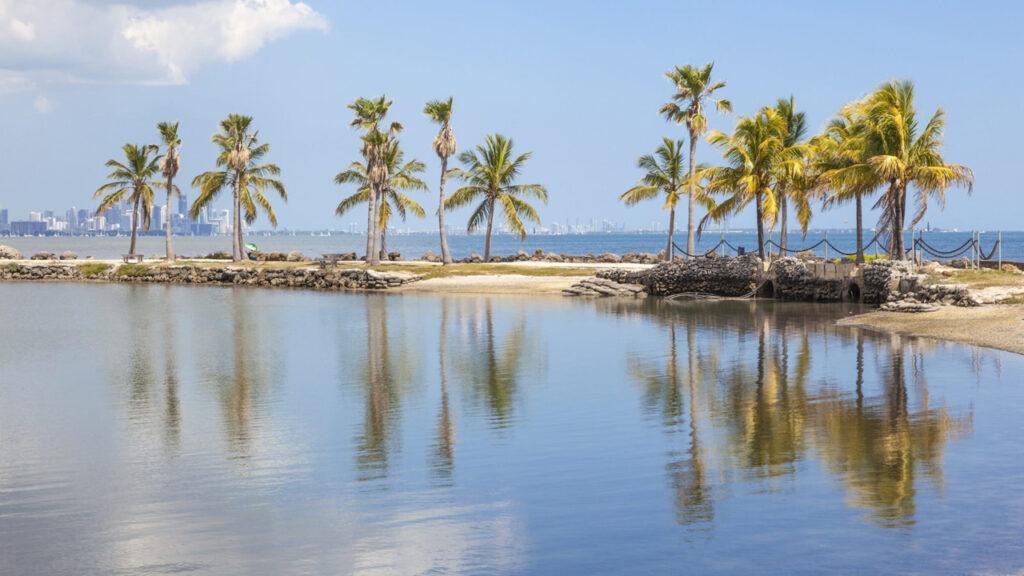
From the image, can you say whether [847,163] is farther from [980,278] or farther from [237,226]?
[237,226]

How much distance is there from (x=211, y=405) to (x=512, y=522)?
961 centimetres

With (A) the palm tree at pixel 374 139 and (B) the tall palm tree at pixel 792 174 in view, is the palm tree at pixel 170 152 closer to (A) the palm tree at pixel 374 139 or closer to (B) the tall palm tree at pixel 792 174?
(A) the palm tree at pixel 374 139

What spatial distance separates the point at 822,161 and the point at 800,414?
3021cm

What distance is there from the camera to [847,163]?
1727 inches

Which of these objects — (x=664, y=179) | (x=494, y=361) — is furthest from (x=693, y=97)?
(x=494, y=361)

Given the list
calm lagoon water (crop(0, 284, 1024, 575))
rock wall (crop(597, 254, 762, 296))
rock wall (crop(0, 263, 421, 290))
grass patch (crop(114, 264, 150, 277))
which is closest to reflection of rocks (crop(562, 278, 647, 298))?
rock wall (crop(597, 254, 762, 296))

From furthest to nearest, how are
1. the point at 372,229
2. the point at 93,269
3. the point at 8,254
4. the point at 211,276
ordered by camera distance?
the point at 8,254 < the point at 93,269 < the point at 211,276 < the point at 372,229

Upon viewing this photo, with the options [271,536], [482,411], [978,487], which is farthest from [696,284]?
[271,536]

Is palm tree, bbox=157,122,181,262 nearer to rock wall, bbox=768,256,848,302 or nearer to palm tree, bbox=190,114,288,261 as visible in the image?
palm tree, bbox=190,114,288,261

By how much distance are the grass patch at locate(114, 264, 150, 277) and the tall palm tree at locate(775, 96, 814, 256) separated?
1611 inches

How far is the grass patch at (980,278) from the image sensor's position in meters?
35.4

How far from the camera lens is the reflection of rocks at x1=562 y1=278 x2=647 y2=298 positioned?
168ft

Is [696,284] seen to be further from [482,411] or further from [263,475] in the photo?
[263,475]

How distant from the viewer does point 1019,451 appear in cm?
1436
